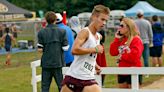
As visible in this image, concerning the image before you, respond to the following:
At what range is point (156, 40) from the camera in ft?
52.1

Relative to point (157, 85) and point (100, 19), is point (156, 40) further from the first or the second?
point (100, 19)

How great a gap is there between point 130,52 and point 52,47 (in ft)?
5.65

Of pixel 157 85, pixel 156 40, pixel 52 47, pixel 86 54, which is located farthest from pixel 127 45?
pixel 156 40

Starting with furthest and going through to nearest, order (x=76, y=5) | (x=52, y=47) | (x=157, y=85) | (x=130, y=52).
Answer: (x=76, y=5) → (x=157, y=85) → (x=52, y=47) → (x=130, y=52)

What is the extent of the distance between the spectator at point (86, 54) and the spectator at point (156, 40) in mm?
9414

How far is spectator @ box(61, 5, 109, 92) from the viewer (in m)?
6.17

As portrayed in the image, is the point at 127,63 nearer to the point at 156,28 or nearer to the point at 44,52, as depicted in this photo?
the point at 44,52

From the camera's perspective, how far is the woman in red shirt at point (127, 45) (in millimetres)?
8281

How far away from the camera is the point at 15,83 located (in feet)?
47.8

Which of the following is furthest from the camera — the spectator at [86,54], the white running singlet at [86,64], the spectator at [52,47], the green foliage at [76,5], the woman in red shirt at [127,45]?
the green foliage at [76,5]

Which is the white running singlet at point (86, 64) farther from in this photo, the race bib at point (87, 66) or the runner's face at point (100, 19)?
the runner's face at point (100, 19)

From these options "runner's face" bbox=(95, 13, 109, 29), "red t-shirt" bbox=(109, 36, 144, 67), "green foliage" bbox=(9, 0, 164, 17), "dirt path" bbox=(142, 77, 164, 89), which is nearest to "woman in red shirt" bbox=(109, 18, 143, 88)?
"red t-shirt" bbox=(109, 36, 144, 67)

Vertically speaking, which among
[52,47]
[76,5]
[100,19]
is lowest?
[76,5]

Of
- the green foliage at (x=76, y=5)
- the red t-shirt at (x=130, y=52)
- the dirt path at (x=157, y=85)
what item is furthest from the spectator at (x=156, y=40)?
the green foliage at (x=76, y=5)
